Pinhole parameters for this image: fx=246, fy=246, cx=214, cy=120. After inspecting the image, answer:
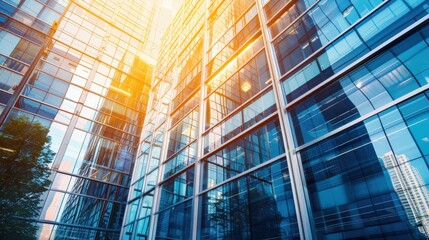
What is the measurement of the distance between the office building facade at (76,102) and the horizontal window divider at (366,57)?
14265 millimetres

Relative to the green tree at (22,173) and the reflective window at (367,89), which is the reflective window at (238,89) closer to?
the reflective window at (367,89)

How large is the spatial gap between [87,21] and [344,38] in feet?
78.5

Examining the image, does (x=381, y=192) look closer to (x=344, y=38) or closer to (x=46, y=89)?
(x=344, y=38)

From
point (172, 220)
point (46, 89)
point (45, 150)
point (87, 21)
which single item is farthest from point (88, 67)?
point (172, 220)

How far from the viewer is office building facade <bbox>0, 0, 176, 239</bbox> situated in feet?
52.1

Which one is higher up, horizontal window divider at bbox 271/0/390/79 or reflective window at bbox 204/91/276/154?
horizontal window divider at bbox 271/0/390/79

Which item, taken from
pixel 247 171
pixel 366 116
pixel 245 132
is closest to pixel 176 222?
pixel 247 171

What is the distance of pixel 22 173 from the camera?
1307 centimetres

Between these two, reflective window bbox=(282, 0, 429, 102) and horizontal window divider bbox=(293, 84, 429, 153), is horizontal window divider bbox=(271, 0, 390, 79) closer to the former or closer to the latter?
reflective window bbox=(282, 0, 429, 102)

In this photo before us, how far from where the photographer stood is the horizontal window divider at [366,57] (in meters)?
5.54

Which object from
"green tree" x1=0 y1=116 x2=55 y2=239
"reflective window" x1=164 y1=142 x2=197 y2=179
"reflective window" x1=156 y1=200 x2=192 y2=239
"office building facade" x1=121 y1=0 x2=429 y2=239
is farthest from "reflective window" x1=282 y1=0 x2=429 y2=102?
"green tree" x1=0 y1=116 x2=55 y2=239

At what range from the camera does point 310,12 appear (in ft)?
27.2

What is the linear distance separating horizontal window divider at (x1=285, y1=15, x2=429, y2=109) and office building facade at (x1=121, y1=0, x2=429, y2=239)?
0.08 feet

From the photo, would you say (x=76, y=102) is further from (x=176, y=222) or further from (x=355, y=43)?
(x=355, y=43)
